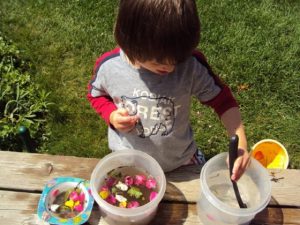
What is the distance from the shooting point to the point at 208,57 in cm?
287

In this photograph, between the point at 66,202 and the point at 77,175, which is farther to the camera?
the point at 77,175

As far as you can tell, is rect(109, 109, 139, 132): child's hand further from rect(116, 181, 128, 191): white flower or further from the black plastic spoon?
the black plastic spoon

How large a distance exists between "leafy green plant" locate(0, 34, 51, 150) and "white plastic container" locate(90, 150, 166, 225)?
1103 millimetres

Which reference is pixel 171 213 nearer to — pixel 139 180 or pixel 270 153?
pixel 139 180

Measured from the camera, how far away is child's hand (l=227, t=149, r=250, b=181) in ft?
4.28

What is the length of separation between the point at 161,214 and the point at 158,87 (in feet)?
1.55

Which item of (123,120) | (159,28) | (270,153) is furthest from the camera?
(270,153)

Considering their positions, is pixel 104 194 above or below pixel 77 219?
above

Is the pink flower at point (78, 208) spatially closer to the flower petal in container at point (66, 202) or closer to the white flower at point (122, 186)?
the flower petal in container at point (66, 202)

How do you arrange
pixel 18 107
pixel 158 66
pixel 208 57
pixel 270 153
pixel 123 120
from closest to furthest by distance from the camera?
pixel 158 66
pixel 123 120
pixel 270 153
pixel 18 107
pixel 208 57

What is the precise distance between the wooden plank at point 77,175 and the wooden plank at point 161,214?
0.10ft

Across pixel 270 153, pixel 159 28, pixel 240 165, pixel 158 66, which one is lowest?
pixel 270 153

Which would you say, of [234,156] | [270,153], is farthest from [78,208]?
[270,153]

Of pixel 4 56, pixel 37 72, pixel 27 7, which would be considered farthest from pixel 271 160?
pixel 27 7
